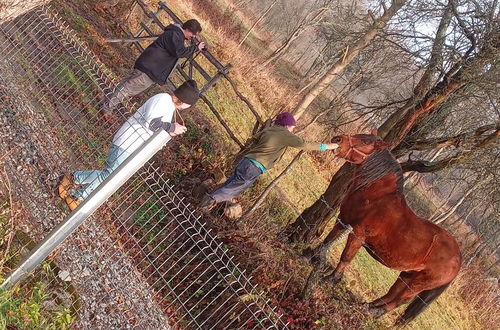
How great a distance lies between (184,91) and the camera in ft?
19.3

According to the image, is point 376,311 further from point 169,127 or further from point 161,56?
point 161,56

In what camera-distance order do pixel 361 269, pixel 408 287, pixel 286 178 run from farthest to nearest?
pixel 286 178 → pixel 361 269 → pixel 408 287

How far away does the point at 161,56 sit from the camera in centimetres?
787

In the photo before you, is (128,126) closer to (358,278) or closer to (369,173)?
(369,173)

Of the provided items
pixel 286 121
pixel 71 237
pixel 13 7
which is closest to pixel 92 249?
pixel 71 237

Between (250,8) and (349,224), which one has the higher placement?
(250,8)

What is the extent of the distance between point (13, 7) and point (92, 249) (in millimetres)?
4069

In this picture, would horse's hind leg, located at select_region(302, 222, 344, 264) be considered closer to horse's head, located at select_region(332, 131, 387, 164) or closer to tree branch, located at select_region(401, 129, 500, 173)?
horse's head, located at select_region(332, 131, 387, 164)

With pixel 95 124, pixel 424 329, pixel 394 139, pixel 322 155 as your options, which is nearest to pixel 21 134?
pixel 95 124

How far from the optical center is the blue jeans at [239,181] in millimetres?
6855

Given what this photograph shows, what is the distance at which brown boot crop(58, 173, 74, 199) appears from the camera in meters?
5.61

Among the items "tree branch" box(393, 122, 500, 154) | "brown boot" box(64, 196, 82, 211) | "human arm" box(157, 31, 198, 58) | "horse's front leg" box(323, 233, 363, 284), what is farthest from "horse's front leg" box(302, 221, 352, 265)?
"human arm" box(157, 31, 198, 58)

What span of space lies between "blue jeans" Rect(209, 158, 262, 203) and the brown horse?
1.17 m

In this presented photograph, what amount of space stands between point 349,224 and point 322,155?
32.0ft
